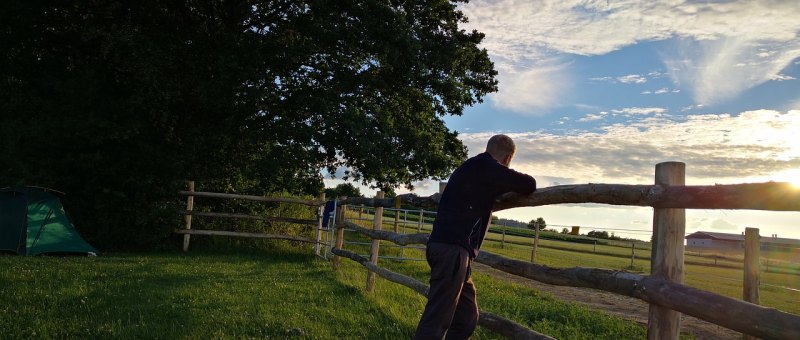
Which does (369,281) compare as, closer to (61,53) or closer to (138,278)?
(138,278)

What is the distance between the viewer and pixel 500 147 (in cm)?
439

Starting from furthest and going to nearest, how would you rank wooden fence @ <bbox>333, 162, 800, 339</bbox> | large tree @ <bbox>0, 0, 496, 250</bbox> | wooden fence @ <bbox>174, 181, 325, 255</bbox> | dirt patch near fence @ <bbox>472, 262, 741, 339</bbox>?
wooden fence @ <bbox>174, 181, 325, 255</bbox> → large tree @ <bbox>0, 0, 496, 250</bbox> → dirt patch near fence @ <bbox>472, 262, 741, 339</bbox> → wooden fence @ <bbox>333, 162, 800, 339</bbox>

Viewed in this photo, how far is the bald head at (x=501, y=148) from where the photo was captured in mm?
4387

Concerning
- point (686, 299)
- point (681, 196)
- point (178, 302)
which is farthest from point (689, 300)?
point (178, 302)

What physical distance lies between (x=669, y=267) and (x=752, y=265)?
18.5ft

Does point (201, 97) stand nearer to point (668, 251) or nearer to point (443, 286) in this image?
point (443, 286)

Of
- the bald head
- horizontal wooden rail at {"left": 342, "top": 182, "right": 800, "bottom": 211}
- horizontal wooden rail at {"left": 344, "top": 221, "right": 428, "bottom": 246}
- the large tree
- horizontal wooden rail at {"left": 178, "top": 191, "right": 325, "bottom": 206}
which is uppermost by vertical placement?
the large tree

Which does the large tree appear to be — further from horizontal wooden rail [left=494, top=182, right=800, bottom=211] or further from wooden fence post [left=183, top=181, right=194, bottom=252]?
horizontal wooden rail [left=494, top=182, right=800, bottom=211]

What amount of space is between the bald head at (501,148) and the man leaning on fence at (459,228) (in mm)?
102

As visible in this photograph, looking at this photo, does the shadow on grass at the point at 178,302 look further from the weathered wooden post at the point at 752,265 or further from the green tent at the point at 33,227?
the weathered wooden post at the point at 752,265

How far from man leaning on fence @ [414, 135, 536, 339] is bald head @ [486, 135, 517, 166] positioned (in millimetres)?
102

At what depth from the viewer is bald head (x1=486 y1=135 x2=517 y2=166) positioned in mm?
4387

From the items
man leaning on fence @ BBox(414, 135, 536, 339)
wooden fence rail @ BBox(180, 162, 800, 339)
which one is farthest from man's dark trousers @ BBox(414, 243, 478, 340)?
wooden fence rail @ BBox(180, 162, 800, 339)

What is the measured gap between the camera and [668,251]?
139 inches
